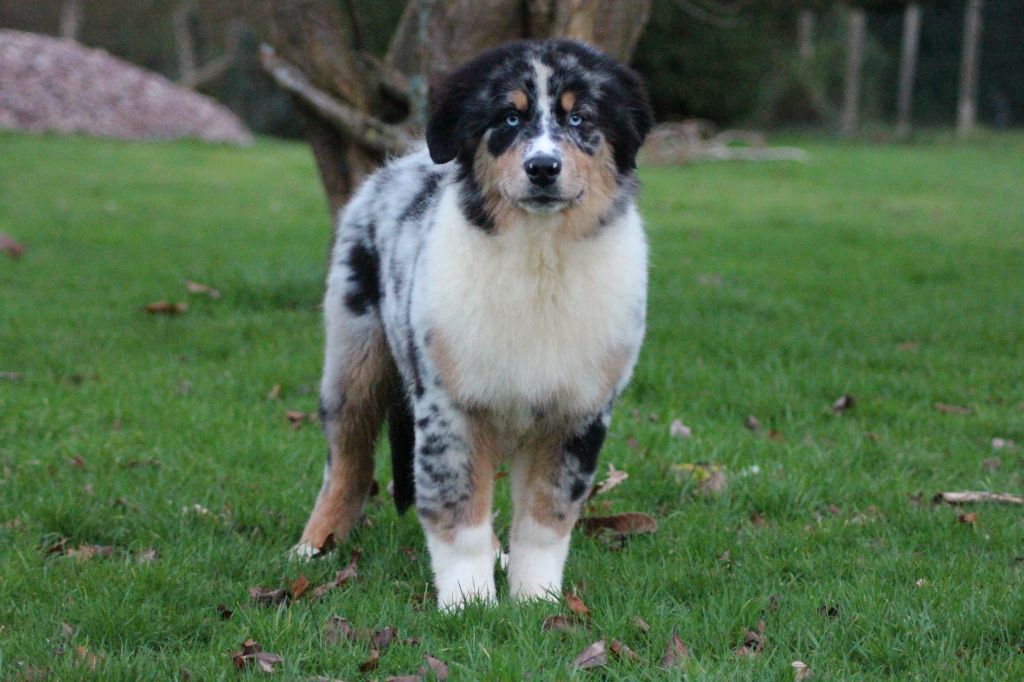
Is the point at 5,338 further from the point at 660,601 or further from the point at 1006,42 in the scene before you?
the point at 1006,42

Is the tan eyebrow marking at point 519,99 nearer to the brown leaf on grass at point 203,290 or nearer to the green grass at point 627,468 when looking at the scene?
the green grass at point 627,468

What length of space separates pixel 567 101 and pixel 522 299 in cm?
66

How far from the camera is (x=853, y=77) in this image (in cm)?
3238

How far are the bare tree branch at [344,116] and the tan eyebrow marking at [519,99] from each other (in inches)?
140

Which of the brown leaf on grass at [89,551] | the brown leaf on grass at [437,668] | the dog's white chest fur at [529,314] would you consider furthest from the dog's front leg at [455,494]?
the brown leaf on grass at [89,551]

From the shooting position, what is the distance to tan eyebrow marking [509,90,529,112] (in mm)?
3850

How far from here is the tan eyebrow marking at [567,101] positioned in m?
3.86

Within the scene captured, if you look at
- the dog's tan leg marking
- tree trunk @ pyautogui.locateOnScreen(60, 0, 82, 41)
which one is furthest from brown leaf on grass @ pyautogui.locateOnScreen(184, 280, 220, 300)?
tree trunk @ pyautogui.locateOnScreen(60, 0, 82, 41)

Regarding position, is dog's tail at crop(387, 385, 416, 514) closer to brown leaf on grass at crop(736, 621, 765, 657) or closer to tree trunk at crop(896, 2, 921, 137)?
brown leaf on grass at crop(736, 621, 765, 657)

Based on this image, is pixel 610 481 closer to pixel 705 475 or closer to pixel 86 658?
pixel 705 475

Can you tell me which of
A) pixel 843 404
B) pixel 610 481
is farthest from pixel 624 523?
pixel 843 404

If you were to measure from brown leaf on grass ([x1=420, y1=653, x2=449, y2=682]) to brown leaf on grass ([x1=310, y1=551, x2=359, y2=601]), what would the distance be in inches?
26.0

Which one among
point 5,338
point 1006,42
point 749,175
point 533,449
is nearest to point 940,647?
point 533,449

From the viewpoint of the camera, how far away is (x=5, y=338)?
7.41 metres
